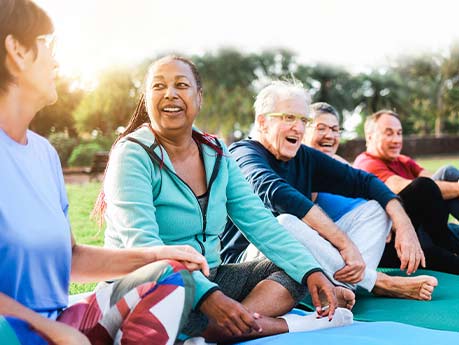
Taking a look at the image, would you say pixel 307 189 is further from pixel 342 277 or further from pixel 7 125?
pixel 7 125

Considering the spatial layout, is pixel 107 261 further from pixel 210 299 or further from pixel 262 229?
pixel 262 229

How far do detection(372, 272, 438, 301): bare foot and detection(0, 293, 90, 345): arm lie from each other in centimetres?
244

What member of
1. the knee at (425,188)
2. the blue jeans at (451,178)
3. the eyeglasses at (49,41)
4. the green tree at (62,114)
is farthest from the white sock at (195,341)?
the green tree at (62,114)

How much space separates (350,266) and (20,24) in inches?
87.5

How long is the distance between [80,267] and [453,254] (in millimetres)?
3149

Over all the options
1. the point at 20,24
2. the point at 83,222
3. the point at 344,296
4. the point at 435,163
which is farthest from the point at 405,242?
the point at 435,163

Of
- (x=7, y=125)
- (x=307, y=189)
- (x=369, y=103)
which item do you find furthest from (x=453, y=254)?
(x=369, y=103)

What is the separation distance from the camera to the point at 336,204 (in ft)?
14.4

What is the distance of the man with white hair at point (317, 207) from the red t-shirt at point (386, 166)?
132cm

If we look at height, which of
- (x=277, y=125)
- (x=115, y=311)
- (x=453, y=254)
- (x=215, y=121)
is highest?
(x=277, y=125)

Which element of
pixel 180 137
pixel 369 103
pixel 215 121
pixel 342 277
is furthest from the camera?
pixel 369 103

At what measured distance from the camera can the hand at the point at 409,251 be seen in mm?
3670

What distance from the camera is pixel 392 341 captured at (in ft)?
8.68

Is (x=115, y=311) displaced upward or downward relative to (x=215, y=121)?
upward
